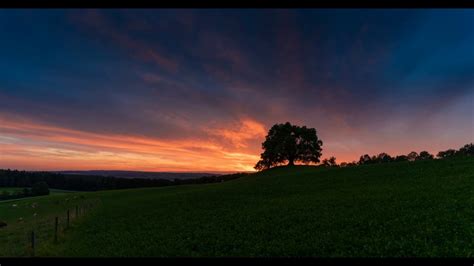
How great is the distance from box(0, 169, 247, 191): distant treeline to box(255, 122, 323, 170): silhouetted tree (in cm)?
1597

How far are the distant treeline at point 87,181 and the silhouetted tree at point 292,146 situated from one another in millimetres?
15969

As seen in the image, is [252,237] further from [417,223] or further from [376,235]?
[417,223]

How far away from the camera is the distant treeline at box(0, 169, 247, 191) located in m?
96.9

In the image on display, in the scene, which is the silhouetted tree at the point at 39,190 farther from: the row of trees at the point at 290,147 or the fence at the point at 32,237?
the fence at the point at 32,237

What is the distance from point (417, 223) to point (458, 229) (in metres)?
1.98

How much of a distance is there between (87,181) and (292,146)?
7560cm

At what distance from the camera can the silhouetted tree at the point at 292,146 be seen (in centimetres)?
8575

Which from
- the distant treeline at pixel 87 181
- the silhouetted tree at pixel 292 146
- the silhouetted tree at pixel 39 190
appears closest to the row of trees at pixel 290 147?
the silhouetted tree at pixel 292 146

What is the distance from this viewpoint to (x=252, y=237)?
16.3 metres

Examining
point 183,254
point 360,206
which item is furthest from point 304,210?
point 183,254

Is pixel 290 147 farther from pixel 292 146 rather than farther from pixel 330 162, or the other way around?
pixel 330 162

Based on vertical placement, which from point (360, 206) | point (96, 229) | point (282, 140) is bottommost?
point (96, 229)

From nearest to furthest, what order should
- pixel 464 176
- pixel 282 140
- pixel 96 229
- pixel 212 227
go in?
pixel 212 227
pixel 96 229
pixel 464 176
pixel 282 140

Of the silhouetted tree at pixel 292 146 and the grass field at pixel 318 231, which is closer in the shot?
the grass field at pixel 318 231
